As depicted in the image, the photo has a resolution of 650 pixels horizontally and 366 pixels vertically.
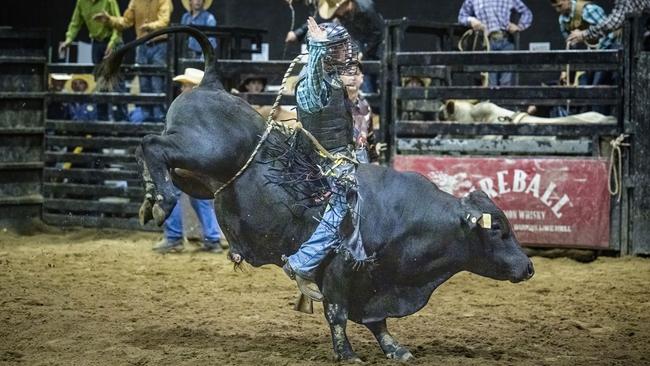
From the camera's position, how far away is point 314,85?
14.6 feet

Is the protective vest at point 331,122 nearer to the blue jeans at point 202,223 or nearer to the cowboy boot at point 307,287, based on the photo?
the cowboy boot at point 307,287

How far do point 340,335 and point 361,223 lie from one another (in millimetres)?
507

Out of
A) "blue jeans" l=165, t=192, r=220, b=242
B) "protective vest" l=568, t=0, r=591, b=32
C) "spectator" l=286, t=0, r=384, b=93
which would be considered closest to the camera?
"blue jeans" l=165, t=192, r=220, b=242

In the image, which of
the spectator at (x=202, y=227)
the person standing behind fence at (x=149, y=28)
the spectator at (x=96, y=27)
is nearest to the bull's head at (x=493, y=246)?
the spectator at (x=202, y=227)

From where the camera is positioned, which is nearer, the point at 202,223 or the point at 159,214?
the point at 159,214

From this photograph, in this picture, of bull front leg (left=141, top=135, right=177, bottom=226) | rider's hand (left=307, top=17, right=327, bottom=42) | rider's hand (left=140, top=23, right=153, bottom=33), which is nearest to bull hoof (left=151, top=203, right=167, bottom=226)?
bull front leg (left=141, top=135, right=177, bottom=226)

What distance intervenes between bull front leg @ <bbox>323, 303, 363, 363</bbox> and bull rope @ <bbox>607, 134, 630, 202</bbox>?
4.04 meters

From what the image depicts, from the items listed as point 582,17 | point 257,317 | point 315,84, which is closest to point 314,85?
point 315,84

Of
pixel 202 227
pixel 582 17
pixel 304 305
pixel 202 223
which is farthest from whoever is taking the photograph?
pixel 582 17

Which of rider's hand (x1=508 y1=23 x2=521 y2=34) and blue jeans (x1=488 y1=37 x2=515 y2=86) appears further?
rider's hand (x1=508 y1=23 x2=521 y2=34)

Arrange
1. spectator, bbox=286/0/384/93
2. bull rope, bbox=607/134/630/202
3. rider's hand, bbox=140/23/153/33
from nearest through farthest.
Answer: bull rope, bbox=607/134/630/202
spectator, bbox=286/0/384/93
rider's hand, bbox=140/23/153/33

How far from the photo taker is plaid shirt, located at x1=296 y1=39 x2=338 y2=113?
443cm

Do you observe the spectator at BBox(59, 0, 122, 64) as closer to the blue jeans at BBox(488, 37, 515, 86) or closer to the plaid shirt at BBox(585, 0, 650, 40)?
the blue jeans at BBox(488, 37, 515, 86)

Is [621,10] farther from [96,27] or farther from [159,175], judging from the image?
[96,27]
